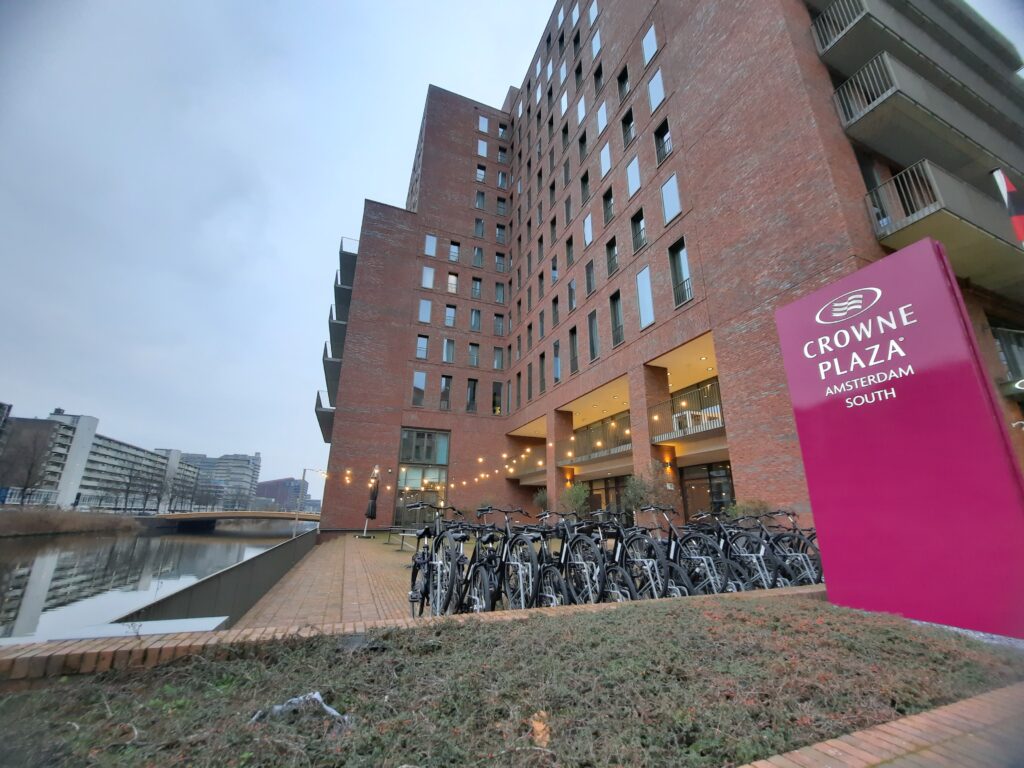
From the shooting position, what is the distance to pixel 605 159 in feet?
56.6

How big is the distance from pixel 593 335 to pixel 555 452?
535 cm

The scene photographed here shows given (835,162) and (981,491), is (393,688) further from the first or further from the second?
(835,162)

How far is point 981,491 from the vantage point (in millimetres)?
3020

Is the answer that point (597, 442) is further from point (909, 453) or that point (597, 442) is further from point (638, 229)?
point (909, 453)

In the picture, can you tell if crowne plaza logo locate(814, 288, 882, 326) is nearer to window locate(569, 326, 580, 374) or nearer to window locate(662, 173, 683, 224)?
window locate(662, 173, 683, 224)

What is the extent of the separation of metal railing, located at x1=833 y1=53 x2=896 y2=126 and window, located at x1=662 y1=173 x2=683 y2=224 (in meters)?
4.05

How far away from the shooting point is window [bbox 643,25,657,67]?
14.6 m

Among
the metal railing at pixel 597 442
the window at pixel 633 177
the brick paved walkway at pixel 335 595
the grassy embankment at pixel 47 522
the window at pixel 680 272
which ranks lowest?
the brick paved walkway at pixel 335 595

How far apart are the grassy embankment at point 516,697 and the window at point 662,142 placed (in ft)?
47.5

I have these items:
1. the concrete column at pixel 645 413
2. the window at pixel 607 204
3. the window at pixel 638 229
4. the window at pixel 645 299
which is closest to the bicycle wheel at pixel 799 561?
the concrete column at pixel 645 413

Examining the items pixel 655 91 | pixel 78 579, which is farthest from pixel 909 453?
pixel 78 579

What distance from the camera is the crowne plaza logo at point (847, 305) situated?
3.72 m

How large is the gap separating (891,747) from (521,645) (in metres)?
1.53

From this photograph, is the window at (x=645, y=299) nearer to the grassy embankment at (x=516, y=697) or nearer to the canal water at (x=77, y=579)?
the grassy embankment at (x=516, y=697)
